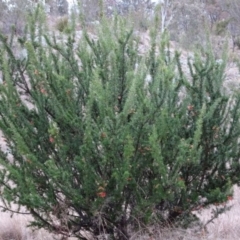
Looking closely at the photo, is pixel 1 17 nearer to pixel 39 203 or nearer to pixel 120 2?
pixel 120 2

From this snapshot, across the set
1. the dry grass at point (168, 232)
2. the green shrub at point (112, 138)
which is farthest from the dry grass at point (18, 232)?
the green shrub at point (112, 138)

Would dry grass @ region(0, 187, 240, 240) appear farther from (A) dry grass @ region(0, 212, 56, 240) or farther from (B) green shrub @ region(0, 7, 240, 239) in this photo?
(B) green shrub @ region(0, 7, 240, 239)

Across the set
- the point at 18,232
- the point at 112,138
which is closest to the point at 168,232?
the point at 112,138

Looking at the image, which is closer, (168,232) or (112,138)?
(112,138)

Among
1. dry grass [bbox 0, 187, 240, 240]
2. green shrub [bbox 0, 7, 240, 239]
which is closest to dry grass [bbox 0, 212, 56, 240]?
dry grass [bbox 0, 187, 240, 240]

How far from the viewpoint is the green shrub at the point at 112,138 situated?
3.55 metres

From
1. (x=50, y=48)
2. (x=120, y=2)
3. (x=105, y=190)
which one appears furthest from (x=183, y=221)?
(x=120, y=2)

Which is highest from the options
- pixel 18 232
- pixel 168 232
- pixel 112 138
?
pixel 112 138

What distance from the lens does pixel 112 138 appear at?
11.2 ft

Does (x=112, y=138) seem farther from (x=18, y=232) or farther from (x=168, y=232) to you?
(x=18, y=232)

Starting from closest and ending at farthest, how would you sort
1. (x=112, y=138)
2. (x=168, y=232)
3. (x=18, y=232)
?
(x=112, y=138), (x=168, y=232), (x=18, y=232)

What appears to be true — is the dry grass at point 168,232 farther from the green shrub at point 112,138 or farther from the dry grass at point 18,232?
the green shrub at point 112,138

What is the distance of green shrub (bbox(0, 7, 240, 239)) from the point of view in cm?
355

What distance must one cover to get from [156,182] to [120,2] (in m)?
26.7
